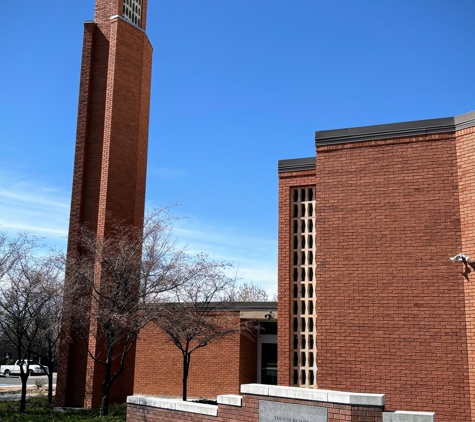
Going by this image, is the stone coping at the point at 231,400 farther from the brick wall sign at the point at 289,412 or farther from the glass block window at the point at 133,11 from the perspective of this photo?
the glass block window at the point at 133,11

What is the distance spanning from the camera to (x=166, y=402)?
13.6 metres

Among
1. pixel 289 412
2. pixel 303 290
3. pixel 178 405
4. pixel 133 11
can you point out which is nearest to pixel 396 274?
pixel 303 290

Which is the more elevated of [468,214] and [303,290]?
[468,214]

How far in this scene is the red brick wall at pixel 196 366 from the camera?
26797 mm

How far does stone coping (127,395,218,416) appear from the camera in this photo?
12459mm

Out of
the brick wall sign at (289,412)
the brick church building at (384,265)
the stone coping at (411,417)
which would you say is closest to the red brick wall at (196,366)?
the brick church building at (384,265)

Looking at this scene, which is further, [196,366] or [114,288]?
[196,366]

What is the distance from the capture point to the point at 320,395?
33.4 feet

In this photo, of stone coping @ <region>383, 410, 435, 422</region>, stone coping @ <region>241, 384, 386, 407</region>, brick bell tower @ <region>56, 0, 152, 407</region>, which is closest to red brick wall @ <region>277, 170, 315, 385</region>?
stone coping @ <region>241, 384, 386, 407</region>

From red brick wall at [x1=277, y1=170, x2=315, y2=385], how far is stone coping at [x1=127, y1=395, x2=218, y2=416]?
11.1 feet

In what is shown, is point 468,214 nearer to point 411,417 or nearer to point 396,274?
point 396,274

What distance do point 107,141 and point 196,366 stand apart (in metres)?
11.5

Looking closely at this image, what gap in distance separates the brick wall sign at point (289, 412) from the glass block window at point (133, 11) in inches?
772

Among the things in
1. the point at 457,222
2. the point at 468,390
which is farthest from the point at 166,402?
the point at 457,222
